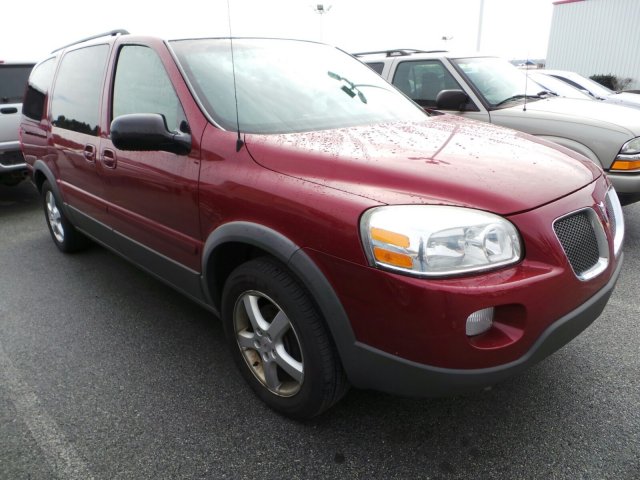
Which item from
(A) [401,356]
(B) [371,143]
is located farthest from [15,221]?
(A) [401,356]

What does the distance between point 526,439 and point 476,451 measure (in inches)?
9.0

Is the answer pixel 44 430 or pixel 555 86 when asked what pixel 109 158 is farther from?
pixel 555 86

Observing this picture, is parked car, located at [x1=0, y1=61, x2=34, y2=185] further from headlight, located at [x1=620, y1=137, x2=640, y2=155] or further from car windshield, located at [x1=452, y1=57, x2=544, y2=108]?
headlight, located at [x1=620, y1=137, x2=640, y2=155]

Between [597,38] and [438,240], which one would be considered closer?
[438,240]

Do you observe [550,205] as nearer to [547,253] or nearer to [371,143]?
[547,253]

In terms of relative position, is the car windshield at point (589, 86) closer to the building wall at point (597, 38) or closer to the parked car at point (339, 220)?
the parked car at point (339, 220)

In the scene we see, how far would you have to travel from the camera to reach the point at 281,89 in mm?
2543

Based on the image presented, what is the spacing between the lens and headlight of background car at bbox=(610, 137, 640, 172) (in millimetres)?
3945

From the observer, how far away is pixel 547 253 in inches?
64.7

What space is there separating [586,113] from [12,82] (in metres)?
6.95

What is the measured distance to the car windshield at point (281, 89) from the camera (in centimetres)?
237

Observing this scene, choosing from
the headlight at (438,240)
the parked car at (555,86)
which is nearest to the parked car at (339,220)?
the headlight at (438,240)

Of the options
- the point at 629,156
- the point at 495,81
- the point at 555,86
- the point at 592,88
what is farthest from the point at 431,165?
the point at 592,88

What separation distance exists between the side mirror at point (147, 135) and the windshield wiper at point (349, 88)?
987mm
